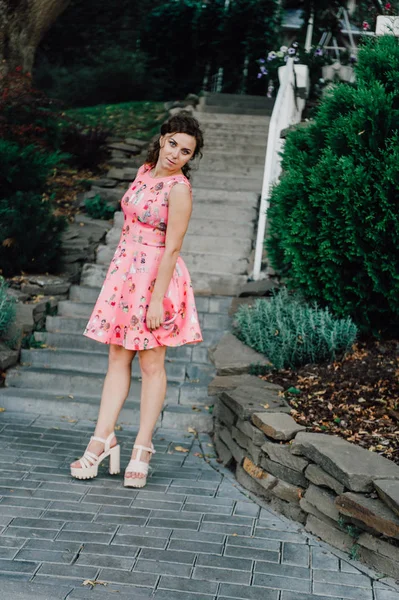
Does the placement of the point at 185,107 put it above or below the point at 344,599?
above

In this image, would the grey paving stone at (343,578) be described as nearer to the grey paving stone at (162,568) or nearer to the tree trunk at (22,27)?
the grey paving stone at (162,568)

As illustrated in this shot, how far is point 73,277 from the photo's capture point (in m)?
6.72

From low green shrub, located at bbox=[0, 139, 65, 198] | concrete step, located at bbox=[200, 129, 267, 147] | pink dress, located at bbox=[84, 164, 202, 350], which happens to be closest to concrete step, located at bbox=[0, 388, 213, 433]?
pink dress, located at bbox=[84, 164, 202, 350]

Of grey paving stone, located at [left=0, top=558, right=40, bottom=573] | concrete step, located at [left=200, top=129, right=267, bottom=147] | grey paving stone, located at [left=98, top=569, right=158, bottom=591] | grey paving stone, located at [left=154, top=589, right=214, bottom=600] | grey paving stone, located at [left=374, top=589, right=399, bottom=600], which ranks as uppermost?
concrete step, located at [left=200, top=129, right=267, bottom=147]

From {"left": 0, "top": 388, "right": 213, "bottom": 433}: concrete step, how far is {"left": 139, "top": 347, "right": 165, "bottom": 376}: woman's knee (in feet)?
3.48

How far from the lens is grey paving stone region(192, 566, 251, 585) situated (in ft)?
9.64

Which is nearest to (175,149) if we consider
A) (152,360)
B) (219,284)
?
(152,360)

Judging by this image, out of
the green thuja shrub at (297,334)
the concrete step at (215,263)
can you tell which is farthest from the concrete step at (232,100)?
the green thuja shrub at (297,334)

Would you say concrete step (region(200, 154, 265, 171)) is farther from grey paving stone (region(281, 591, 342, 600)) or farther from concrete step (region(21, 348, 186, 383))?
grey paving stone (region(281, 591, 342, 600))

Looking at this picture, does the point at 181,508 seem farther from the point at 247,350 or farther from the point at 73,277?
the point at 73,277

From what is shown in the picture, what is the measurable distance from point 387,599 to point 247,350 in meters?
2.58

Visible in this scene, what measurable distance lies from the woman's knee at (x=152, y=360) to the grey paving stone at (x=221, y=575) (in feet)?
3.82

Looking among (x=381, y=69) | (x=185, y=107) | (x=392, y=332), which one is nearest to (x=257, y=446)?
(x=392, y=332)

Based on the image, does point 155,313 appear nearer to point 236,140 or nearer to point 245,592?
point 245,592
